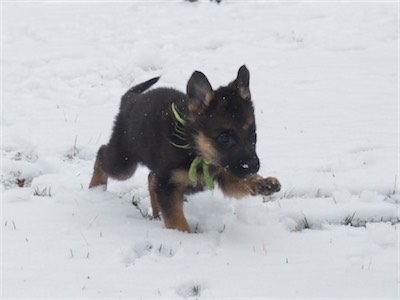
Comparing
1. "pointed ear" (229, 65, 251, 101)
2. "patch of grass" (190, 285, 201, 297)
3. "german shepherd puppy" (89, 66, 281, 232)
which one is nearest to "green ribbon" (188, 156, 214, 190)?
"german shepherd puppy" (89, 66, 281, 232)

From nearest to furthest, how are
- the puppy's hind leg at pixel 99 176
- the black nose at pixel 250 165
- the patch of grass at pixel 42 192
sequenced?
the black nose at pixel 250 165
the patch of grass at pixel 42 192
the puppy's hind leg at pixel 99 176

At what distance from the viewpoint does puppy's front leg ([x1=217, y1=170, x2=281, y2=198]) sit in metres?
4.27

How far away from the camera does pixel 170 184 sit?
4410 mm

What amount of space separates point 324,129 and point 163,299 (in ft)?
13.0

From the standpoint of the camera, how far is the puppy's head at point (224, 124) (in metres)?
4.10

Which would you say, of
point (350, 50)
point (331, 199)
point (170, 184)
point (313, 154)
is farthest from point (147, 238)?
point (350, 50)

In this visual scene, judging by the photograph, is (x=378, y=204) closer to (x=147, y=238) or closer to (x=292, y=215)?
(x=292, y=215)

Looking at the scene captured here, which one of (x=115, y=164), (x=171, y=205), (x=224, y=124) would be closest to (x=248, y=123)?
(x=224, y=124)

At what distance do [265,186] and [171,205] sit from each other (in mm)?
705

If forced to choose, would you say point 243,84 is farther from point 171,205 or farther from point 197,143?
point 171,205

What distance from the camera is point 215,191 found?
5379 millimetres

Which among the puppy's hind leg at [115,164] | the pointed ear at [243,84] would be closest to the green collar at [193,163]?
the pointed ear at [243,84]

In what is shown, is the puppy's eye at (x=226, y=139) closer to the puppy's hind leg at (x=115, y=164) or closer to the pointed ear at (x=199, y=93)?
the pointed ear at (x=199, y=93)

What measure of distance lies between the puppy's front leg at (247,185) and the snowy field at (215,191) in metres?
0.28
